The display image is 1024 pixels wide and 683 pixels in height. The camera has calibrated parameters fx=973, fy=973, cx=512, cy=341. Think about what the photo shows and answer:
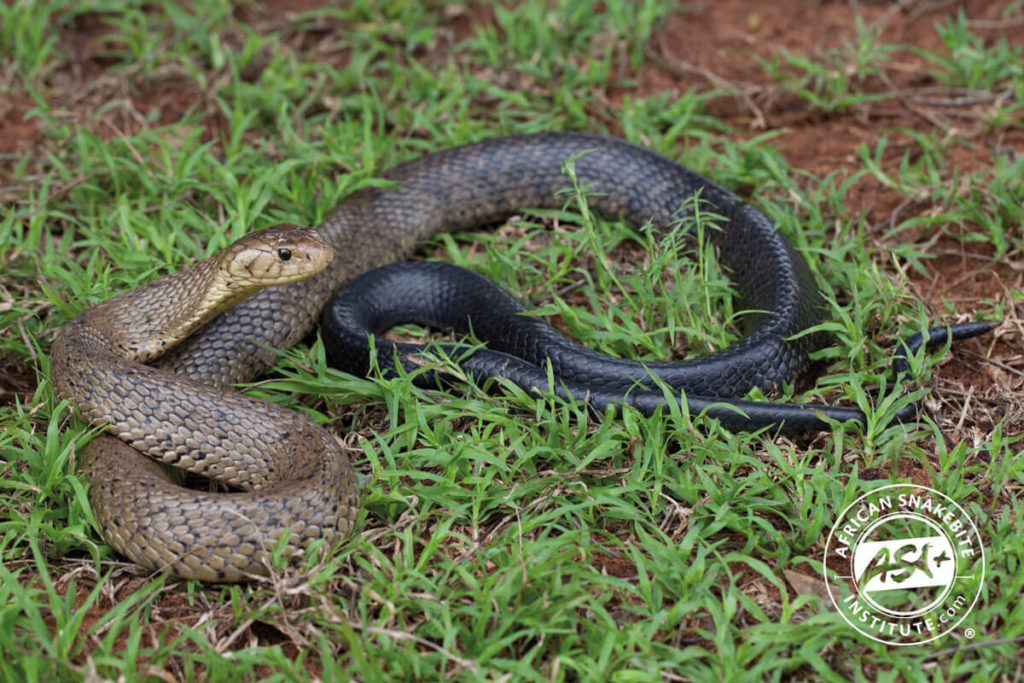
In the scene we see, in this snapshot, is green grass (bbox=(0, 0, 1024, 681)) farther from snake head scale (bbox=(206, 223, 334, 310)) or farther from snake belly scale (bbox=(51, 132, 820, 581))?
snake head scale (bbox=(206, 223, 334, 310))

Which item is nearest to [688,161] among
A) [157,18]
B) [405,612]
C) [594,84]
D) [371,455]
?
[594,84]

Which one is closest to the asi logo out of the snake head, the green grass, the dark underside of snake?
the green grass

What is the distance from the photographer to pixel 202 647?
11.2 feet

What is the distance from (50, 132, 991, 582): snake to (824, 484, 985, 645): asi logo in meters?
0.94

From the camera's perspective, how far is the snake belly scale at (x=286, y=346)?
3.78 meters

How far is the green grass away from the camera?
3.48 metres

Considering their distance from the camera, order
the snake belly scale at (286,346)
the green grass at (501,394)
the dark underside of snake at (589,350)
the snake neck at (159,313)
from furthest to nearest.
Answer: the snake neck at (159,313) → the dark underside of snake at (589,350) → the snake belly scale at (286,346) → the green grass at (501,394)

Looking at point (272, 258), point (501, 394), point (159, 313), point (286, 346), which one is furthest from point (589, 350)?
point (159, 313)

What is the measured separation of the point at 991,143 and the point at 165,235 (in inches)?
203

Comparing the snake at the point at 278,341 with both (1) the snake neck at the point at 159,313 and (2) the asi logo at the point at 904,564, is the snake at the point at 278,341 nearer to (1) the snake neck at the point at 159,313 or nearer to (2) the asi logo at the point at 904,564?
(1) the snake neck at the point at 159,313

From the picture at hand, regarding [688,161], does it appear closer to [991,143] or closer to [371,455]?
[991,143]

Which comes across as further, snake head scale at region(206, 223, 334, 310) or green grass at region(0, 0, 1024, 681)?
snake head scale at region(206, 223, 334, 310)

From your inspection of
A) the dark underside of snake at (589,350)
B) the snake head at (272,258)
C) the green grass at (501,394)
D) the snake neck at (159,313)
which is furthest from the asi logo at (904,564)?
the snake neck at (159,313)

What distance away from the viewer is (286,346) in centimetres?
523
